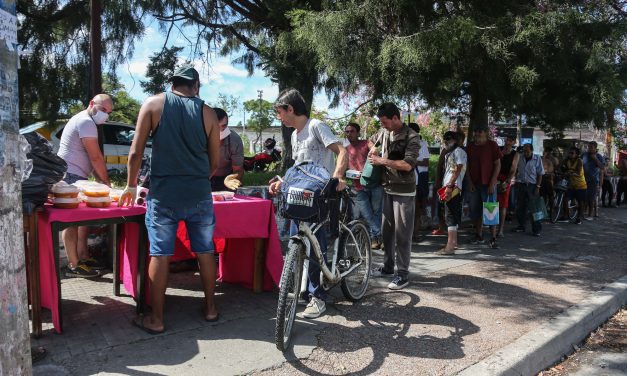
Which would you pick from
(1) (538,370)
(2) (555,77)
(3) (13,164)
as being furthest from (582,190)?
(3) (13,164)

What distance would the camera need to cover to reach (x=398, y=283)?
16.6 feet

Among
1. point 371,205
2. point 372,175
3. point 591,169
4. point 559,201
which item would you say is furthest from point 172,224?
point 591,169

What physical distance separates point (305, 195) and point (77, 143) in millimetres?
2422

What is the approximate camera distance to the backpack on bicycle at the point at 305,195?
375cm

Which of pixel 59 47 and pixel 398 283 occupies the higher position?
pixel 59 47

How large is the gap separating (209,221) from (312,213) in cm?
77

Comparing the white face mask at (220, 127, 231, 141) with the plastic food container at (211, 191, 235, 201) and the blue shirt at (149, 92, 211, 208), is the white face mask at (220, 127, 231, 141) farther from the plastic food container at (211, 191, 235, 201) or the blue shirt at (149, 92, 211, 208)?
the blue shirt at (149, 92, 211, 208)

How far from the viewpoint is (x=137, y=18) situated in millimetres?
8023

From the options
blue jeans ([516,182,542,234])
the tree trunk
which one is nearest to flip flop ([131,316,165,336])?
the tree trunk

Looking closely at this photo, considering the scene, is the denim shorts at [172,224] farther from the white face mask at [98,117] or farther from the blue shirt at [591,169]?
the blue shirt at [591,169]

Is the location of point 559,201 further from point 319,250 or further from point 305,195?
point 305,195

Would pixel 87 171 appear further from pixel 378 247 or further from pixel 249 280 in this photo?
pixel 378 247

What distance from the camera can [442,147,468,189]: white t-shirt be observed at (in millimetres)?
6902

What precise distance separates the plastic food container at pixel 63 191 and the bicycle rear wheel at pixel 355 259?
216cm
